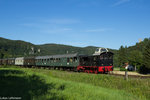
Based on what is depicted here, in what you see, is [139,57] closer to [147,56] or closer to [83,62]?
[147,56]

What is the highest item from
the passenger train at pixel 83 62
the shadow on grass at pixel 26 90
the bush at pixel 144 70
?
the passenger train at pixel 83 62

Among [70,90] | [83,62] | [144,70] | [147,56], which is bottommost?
[144,70]

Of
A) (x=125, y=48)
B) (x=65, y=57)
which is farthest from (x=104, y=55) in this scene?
(x=125, y=48)

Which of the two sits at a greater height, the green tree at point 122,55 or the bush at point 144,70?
the green tree at point 122,55

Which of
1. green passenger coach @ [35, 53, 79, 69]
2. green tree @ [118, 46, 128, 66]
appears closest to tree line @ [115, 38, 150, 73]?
green tree @ [118, 46, 128, 66]

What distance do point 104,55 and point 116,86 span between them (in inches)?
489

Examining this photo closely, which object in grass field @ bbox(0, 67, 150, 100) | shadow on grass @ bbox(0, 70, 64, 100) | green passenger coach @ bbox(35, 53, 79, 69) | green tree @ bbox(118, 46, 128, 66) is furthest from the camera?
green tree @ bbox(118, 46, 128, 66)

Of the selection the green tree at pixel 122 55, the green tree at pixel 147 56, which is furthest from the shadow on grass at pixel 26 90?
the green tree at pixel 122 55

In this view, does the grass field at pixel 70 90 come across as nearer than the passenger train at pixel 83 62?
Yes

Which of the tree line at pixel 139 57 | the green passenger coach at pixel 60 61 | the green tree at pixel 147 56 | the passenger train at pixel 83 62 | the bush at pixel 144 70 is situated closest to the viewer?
the passenger train at pixel 83 62

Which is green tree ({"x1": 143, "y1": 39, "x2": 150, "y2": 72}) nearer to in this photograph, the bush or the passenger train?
the bush

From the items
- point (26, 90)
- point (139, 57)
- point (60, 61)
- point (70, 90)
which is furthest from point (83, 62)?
point (139, 57)

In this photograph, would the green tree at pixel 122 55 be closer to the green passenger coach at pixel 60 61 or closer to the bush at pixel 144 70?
the bush at pixel 144 70

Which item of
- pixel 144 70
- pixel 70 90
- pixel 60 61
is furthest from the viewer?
pixel 144 70
